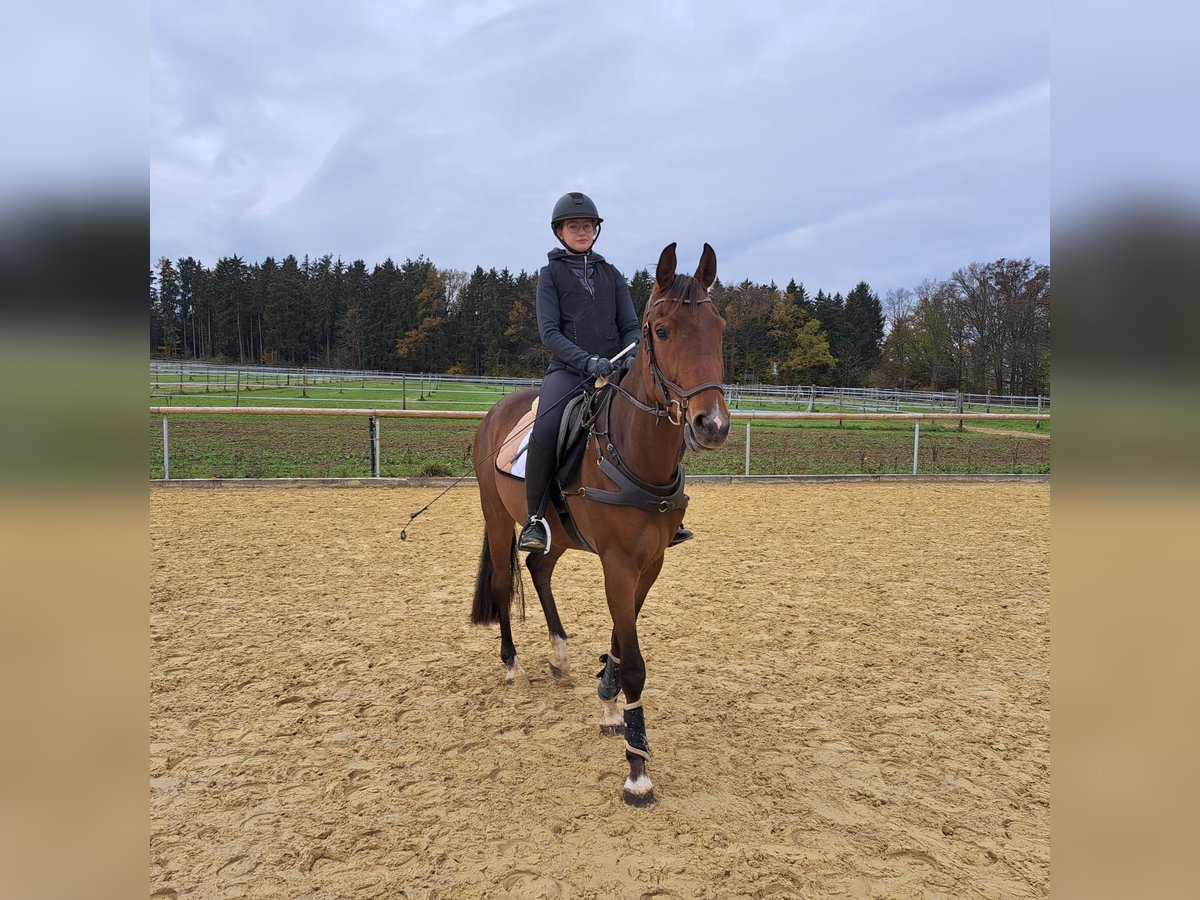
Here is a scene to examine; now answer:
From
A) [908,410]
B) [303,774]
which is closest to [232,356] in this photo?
[908,410]

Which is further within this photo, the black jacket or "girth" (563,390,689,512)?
Answer: the black jacket

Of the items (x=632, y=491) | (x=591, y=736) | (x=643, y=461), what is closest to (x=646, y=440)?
(x=643, y=461)

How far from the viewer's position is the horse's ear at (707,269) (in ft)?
9.19

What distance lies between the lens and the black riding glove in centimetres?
335

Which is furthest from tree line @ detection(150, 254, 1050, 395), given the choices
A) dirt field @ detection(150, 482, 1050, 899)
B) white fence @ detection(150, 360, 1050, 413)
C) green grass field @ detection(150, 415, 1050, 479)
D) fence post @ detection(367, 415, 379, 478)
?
dirt field @ detection(150, 482, 1050, 899)

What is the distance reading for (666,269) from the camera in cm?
281

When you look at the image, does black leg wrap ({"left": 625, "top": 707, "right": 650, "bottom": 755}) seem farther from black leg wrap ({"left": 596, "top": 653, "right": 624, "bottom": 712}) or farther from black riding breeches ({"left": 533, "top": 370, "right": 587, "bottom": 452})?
black riding breeches ({"left": 533, "top": 370, "right": 587, "bottom": 452})

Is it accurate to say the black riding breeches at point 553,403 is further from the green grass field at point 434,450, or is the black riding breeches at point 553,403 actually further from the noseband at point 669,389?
the green grass field at point 434,450

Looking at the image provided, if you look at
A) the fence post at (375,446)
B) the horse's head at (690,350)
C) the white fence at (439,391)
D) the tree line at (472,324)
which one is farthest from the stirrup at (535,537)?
the tree line at (472,324)

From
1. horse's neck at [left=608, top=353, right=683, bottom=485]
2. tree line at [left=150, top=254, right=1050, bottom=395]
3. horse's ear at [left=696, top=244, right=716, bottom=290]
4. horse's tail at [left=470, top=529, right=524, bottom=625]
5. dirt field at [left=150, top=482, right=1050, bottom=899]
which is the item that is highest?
tree line at [left=150, top=254, right=1050, bottom=395]

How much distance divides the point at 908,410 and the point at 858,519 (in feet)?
68.7

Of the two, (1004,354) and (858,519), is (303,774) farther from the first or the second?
(1004,354)

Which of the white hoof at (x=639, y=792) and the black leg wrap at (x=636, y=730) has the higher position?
the black leg wrap at (x=636, y=730)

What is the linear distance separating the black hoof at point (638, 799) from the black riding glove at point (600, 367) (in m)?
2.07
